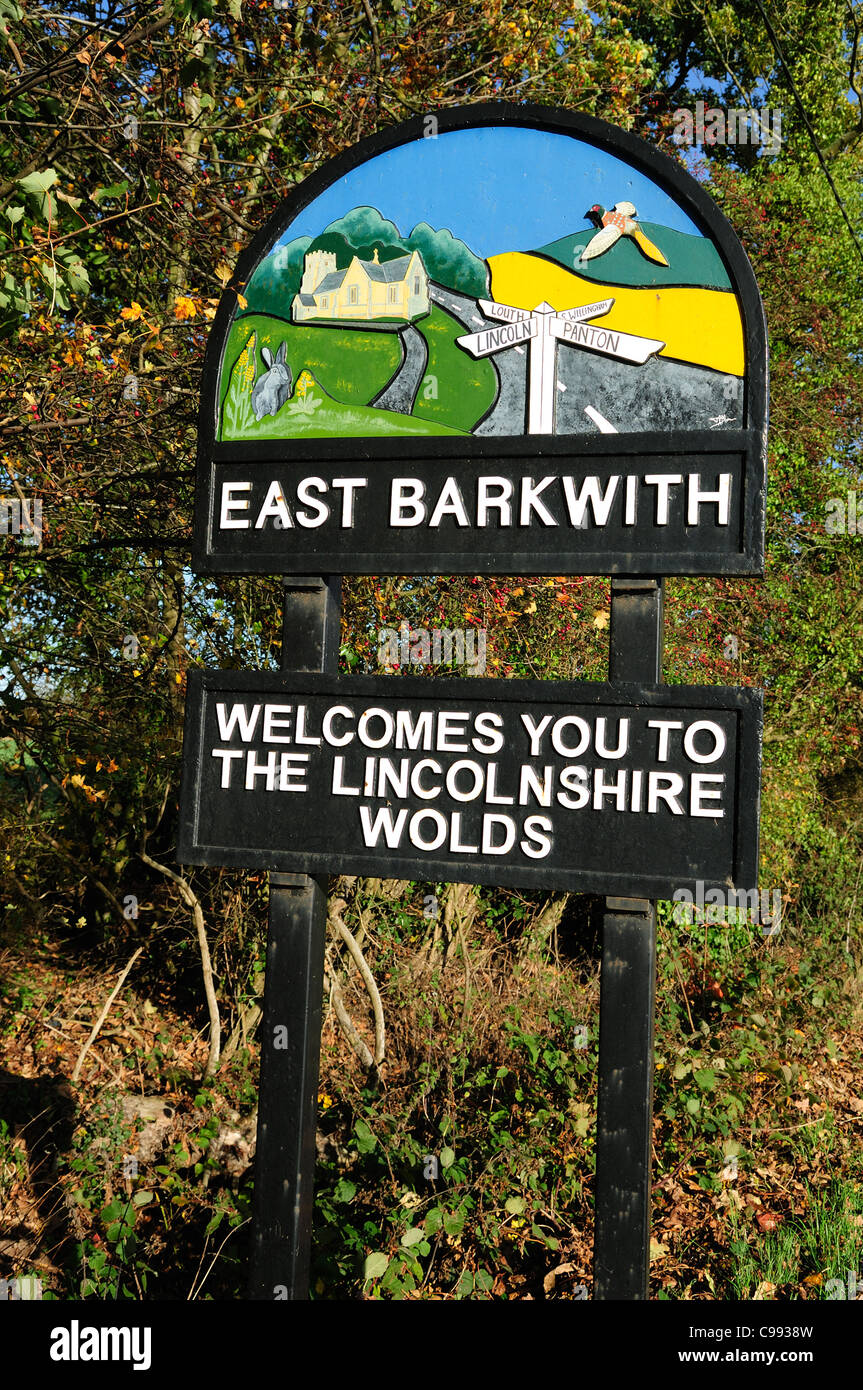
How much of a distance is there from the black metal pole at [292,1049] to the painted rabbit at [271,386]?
54 centimetres

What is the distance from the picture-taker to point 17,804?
8.09 m

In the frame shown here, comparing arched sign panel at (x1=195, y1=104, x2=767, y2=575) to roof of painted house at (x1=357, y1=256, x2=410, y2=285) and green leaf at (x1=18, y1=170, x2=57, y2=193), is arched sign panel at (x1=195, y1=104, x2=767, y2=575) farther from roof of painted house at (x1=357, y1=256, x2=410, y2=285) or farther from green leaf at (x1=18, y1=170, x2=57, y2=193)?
green leaf at (x1=18, y1=170, x2=57, y2=193)

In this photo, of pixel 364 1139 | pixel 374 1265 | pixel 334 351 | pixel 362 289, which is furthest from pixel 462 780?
pixel 364 1139

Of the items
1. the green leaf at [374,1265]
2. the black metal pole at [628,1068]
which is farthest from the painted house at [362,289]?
the green leaf at [374,1265]

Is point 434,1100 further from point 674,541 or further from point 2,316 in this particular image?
point 2,316

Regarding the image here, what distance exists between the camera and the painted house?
9.71 ft

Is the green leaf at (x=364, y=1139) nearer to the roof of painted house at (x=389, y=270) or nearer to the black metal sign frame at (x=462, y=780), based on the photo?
the black metal sign frame at (x=462, y=780)

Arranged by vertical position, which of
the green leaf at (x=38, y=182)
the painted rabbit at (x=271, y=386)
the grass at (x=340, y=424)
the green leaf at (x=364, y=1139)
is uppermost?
the green leaf at (x=38, y=182)

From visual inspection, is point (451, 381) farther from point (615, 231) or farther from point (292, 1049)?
point (292, 1049)

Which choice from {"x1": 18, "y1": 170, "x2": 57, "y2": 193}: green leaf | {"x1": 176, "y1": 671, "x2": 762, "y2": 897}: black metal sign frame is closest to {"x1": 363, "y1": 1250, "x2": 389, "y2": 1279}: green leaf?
{"x1": 176, "y1": 671, "x2": 762, "y2": 897}: black metal sign frame

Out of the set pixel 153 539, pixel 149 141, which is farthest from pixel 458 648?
pixel 149 141

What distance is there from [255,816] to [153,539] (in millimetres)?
2979

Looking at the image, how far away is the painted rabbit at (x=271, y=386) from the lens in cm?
310

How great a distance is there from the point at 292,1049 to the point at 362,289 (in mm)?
2263
